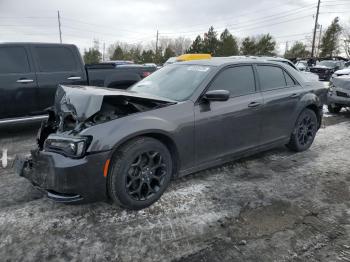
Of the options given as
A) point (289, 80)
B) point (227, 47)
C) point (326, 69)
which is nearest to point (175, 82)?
point (289, 80)

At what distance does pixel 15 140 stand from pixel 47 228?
11.9 ft

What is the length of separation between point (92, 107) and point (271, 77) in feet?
9.36

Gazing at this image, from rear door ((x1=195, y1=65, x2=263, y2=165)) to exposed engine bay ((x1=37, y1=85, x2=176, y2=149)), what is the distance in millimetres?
516

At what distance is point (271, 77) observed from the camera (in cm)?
471

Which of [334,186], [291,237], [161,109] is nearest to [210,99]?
[161,109]

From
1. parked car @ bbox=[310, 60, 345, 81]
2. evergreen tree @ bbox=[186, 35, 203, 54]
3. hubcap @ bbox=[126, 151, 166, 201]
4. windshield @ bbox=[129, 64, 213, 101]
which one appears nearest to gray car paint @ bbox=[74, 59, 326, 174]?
windshield @ bbox=[129, 64, 213, 101]

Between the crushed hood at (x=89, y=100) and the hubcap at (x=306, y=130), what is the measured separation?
2.72 metres

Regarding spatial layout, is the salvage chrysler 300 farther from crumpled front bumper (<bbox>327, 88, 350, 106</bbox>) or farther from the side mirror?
crumpled front bumper (<bbox>327, 88, 350, 106</bbox>)

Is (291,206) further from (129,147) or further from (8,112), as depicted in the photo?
(8,112)

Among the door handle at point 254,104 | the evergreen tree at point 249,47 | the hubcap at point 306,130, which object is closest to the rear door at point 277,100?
the door handle at point 254,104

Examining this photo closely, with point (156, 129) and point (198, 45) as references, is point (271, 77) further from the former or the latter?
point (198, 45)

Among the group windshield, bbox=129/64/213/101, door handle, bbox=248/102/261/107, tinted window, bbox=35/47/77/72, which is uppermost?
tinted window, bbox=35/47/77/72

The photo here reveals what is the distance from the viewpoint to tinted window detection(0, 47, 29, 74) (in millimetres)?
5754

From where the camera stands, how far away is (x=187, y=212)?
326 cm
